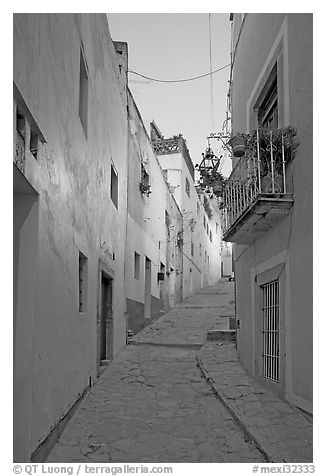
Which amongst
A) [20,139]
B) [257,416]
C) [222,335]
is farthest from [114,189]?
[20,139]

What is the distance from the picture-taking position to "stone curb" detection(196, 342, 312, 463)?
16.7 feet

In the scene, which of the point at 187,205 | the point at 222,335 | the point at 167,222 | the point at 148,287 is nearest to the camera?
the point at 222,335

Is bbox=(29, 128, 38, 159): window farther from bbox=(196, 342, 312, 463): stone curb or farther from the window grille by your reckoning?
the window grille

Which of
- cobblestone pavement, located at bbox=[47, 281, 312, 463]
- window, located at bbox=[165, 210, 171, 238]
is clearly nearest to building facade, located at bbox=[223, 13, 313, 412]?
cobblestone pavement, located at bbox=[47, 281, 312, 463]

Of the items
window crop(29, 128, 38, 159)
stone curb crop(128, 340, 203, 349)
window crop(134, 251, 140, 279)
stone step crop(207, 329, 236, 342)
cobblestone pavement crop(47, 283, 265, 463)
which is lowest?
cobblestone pavement crop(47, 283, 265, 463)

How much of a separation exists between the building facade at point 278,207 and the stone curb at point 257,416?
226mm

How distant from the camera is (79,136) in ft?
22.9

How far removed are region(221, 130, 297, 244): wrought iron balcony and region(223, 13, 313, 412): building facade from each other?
0.01m

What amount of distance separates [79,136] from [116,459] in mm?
3943

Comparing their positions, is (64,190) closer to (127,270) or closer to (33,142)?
(33,142)

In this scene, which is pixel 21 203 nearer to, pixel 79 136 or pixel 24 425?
pixel 24 425

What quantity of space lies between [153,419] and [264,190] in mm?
3314

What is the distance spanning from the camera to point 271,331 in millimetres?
7887

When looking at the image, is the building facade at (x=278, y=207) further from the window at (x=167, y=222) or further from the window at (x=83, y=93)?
the window at (x=167, y=222)
